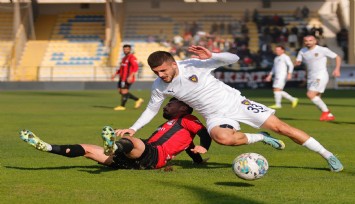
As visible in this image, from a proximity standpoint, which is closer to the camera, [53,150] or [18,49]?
[53,150]

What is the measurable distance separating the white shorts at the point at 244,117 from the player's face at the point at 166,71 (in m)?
0.84

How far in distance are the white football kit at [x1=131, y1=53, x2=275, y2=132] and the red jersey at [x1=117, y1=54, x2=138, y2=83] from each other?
17.0 m

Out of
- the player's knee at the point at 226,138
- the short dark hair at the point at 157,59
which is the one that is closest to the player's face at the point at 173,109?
the player's knee at the point at 226,138

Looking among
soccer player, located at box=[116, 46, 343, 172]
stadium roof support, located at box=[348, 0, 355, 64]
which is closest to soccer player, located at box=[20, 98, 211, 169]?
soccer player, located at box=[116, 46, 343, 172]

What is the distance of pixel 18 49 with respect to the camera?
193 feet

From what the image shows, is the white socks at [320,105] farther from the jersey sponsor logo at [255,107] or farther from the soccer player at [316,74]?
Answer: the jersey sponsor logo at [255,107]

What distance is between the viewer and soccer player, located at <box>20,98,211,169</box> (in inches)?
407

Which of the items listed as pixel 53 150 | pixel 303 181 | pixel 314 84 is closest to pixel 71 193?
pixel 53 150

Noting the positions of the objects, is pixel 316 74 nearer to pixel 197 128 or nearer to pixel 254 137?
pixel 197 128

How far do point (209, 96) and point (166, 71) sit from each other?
78 cm

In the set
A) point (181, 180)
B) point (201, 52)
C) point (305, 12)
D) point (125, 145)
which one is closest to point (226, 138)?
point (181, 180)

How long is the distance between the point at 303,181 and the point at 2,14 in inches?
2186

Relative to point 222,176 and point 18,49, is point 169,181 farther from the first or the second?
point 18,49

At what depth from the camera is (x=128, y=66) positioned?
2831 centimetres
